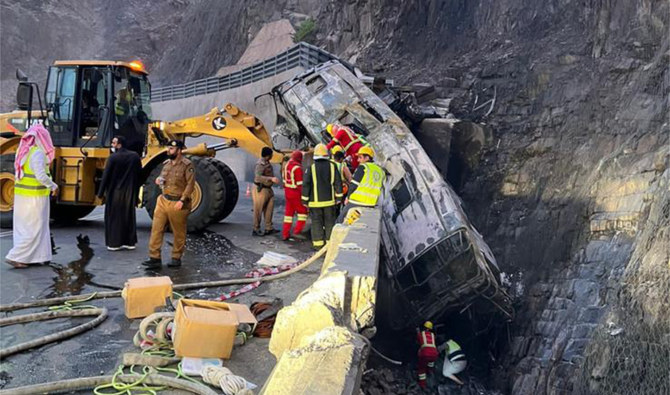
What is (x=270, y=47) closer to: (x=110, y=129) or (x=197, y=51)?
(x=197, y=51)

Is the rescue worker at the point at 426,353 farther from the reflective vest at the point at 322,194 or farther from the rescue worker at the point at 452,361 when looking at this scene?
the reflective vest at the point at 322,194

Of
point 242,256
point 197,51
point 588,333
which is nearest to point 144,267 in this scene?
point 242,256

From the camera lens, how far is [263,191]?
8453 millimetres

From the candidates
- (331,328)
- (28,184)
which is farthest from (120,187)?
(331,328)

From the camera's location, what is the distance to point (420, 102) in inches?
534

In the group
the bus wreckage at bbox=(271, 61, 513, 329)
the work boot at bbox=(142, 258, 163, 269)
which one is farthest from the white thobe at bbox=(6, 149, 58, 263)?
the bus wreckage at bbox=(271, 61, 513, 329)

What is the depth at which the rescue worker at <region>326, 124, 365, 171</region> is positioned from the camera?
8.27 m

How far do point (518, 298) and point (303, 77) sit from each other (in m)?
5.24

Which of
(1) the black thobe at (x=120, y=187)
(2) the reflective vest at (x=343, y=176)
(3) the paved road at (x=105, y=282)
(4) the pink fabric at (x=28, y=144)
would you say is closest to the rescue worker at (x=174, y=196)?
(3) the paved road at (x=105, y=282)

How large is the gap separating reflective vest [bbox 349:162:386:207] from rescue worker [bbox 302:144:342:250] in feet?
2.70

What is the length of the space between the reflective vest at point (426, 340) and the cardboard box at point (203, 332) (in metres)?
4.09

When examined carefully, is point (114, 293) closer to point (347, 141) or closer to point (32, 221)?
point (32, 221)

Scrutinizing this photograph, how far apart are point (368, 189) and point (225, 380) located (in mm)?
3821

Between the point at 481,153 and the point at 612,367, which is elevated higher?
the point at 481,153
